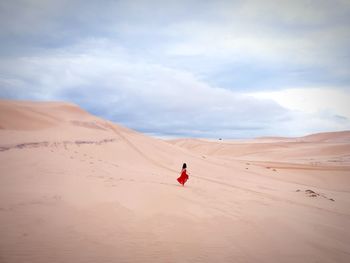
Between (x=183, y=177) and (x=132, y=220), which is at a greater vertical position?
(x=183, y=177)

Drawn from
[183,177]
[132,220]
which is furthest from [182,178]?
[132,220]

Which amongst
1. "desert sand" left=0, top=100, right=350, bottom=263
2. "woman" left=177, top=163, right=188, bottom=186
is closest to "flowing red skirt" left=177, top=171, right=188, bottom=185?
"woman" left=177, top=163, right=188, bottom=186

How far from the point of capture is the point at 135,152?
18.8m

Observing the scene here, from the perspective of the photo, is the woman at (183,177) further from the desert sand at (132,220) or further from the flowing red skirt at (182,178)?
the desert sand at (132,220)

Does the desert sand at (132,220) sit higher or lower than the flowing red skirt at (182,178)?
lower

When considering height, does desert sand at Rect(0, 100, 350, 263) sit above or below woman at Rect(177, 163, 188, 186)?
below

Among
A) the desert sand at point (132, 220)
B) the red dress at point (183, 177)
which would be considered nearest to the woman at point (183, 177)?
the red dress at point (183, 177)

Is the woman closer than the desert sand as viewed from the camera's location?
No

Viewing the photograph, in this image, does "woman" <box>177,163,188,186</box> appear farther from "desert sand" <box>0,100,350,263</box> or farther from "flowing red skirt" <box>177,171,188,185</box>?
"desert sand" <box>0,100,350,263</box>

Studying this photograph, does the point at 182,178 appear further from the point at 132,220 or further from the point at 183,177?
the point at 132,220

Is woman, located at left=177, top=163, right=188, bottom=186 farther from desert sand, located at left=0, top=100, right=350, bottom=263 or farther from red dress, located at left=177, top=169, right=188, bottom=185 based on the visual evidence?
desert sand, located at left=0, top=100, right=350, bottom=263

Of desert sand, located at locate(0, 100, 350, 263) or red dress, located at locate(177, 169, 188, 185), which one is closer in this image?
desert sand, located at locate(0, 100, 350, 263)

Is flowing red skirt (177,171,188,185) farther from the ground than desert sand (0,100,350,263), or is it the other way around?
flowing red skirt (177,171,188,185)

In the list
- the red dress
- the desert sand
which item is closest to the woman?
the red dress
